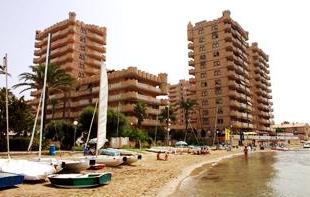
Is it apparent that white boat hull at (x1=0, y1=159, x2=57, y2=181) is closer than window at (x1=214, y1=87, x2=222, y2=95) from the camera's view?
Yes

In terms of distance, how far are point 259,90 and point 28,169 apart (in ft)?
456

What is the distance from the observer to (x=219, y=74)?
118000 millimetres

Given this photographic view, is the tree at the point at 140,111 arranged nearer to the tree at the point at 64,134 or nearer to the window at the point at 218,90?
the tree at the point at 64,134

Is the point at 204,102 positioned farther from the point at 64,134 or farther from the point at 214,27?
the point at 64,134

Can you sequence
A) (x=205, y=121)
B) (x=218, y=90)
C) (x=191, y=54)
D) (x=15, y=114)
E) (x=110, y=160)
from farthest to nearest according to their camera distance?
(x=191, y=54) → (x=218, y=90) → (x=205, y=121) → (x=15, y=114) → (x=110, y=160)

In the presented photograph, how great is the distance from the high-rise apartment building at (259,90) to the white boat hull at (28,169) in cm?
12801

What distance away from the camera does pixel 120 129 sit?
210 ft

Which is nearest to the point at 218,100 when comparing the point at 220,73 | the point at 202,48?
the point at 220,73

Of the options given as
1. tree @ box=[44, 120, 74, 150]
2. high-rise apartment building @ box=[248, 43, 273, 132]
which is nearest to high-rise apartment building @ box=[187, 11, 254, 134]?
high-rise apartment building @ box=[248, 43, 273, 132]

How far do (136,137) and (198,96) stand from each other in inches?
2166

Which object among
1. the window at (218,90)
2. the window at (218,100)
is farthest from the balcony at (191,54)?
the window at (218,100)

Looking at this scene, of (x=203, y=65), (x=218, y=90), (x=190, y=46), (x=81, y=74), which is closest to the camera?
(x=81, y=74)

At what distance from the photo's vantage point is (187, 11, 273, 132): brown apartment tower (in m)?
114

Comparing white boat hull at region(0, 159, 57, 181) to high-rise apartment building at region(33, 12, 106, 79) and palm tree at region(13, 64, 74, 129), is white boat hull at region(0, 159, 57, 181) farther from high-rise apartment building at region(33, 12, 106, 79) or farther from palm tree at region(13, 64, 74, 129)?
high-rise apartment building at region(33, 12, 106, 79)
